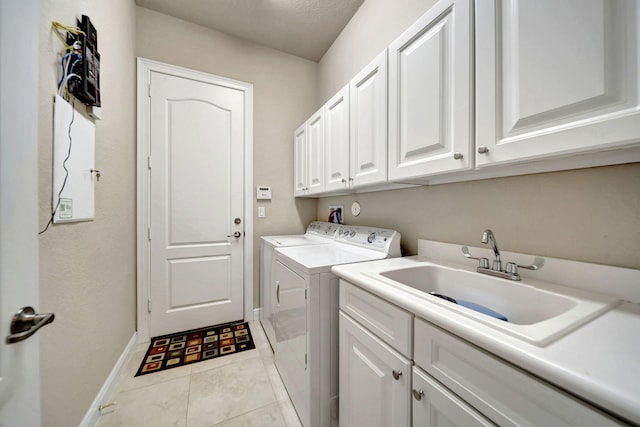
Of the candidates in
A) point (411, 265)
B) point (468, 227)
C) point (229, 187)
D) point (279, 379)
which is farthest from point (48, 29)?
point (279, 379)

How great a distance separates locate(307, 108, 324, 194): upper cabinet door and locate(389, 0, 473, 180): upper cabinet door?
82 cm

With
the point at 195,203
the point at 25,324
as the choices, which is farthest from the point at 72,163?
the point at 195,203

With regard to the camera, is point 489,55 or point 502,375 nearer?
point 502,375

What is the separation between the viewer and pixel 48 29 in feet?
3.11

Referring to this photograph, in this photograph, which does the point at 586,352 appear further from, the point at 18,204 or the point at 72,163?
Answer: the point at 72,163

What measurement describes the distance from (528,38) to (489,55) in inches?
4.1

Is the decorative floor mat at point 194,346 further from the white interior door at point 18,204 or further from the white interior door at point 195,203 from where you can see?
the white interior door at point 18,204

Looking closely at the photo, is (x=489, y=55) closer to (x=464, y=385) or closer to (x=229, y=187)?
(x=464, y=385)

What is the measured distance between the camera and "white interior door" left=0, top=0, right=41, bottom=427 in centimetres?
45

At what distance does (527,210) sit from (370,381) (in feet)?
3.13

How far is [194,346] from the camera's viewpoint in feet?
6.46

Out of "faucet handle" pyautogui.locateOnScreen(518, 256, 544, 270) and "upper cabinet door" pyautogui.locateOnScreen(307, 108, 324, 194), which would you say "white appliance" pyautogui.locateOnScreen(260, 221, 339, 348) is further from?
"faucet handle" pyautogui.locateOnScreen(518, 256, 544, 270)

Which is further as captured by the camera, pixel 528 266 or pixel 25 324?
pixel 528 266

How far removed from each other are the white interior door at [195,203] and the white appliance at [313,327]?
3.67 feet
